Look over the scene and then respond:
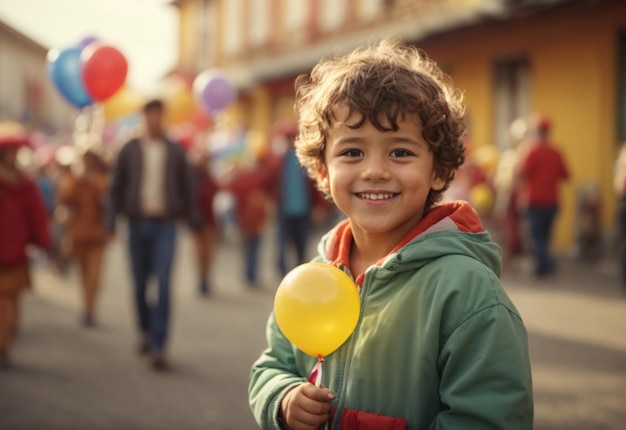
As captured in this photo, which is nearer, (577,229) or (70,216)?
(70,216)

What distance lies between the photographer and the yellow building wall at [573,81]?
12.9 metres

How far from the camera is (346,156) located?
217 centimetres

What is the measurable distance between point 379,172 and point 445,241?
27 centimetres

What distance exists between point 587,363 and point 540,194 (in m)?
5.16

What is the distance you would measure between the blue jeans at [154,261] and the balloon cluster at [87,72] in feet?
5.53

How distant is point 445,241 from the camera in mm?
2053

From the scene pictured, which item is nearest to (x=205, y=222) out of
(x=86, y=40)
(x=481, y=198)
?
(x=86, y=40)

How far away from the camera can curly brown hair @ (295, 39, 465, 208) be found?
2.10m

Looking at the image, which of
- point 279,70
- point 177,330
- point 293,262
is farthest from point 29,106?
point 177,330

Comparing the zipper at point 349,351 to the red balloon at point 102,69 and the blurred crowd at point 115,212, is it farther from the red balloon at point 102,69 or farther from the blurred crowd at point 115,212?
the red balloon at point 102,69

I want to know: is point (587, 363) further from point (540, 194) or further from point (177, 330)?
point (540, 194)

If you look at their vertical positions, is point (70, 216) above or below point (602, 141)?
below

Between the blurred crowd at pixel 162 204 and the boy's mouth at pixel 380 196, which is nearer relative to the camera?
the boy's mouth at pixel 380 196

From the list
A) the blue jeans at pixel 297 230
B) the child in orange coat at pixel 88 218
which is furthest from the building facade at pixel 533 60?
the child in orange coat at pixel 88 218
